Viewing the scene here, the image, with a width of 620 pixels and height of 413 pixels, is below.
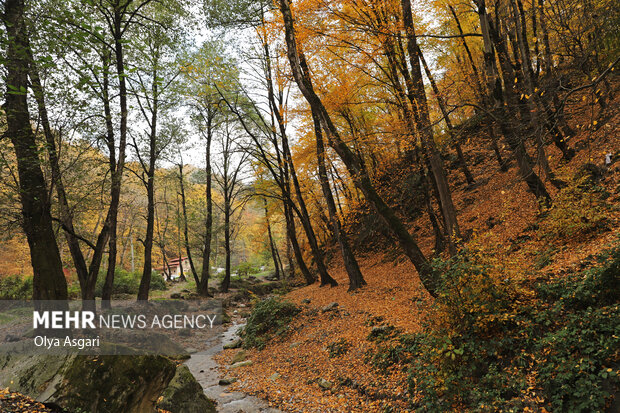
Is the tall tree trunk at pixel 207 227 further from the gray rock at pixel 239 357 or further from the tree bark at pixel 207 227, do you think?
the gray rock at pixel 239 357

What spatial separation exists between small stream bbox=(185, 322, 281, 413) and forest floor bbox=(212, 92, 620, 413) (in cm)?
23

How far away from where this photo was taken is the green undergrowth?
318cm

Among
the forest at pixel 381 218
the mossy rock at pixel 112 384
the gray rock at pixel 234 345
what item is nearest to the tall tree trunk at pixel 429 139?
the forest at pixel 381 218

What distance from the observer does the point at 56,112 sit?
24.4ft

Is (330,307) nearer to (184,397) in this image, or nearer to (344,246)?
(344,246)

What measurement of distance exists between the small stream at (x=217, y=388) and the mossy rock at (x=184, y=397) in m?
0.41

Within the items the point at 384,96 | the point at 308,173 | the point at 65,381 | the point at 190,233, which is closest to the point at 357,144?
the point at 384,96

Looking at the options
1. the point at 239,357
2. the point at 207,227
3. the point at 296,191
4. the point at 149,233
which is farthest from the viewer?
the point at 207,227

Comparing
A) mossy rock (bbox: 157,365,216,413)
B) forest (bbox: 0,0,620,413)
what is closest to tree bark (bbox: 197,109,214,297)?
forest (bbox: 0,0,620,413)

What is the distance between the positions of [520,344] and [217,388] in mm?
5947

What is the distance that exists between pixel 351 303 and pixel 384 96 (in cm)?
888

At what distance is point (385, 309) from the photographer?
7.68m

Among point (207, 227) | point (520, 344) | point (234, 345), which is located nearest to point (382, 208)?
point (520, 344)

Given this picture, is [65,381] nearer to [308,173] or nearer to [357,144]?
[357,144]
